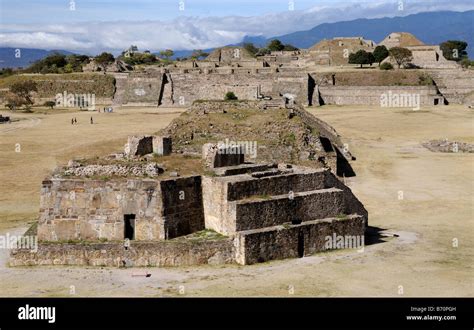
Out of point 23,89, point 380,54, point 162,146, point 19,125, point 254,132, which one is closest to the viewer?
point 162,146

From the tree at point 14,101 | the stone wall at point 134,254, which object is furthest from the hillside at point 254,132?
the tree at point 14,101

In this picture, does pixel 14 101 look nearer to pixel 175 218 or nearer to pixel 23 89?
pixel 23 89

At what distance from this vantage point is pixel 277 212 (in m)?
21.2

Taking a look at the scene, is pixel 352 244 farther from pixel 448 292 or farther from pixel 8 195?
pixel 8 195

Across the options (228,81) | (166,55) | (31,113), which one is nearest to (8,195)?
(31,113)

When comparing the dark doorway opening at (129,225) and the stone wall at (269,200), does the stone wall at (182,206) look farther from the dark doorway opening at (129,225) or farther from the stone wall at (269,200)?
the dark doorway opening at (129,225)

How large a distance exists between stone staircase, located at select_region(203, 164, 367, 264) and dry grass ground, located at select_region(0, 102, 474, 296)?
0.58 metres

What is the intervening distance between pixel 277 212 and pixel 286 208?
432 millimetres

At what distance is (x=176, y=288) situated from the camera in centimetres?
1792

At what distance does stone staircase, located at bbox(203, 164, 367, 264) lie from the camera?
2038cm

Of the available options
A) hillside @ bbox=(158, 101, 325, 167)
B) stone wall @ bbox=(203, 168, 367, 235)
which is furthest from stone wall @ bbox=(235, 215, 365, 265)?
hillside @ bbox=(158, 101, 325, 167)

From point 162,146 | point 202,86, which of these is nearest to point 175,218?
point 162,146

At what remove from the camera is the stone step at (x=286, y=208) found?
67.2 feet
